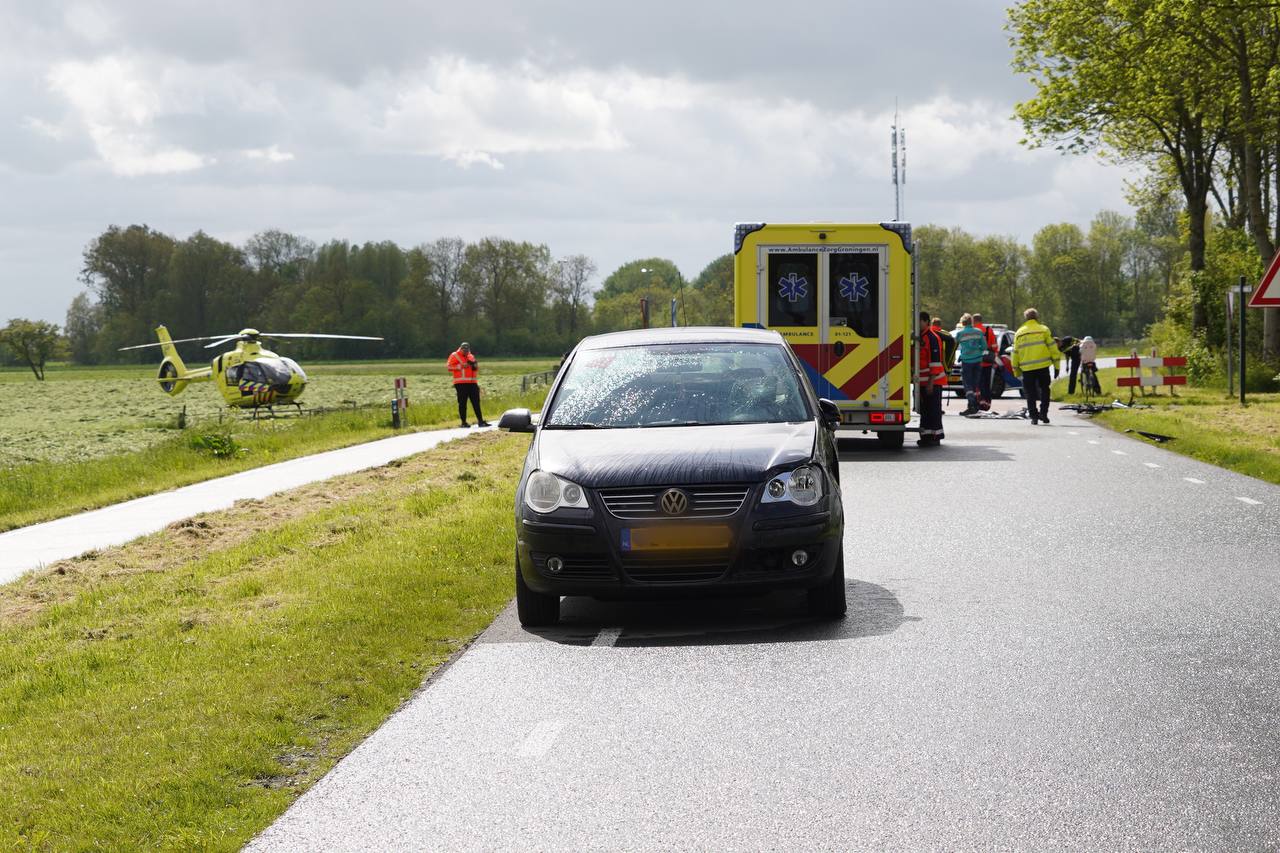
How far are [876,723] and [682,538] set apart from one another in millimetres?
2082

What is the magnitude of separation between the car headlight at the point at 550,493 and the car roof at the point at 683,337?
175cm

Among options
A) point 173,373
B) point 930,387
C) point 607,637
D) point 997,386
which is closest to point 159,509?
point 607,637

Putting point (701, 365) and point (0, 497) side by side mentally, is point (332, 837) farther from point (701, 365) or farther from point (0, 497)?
point (0, 497)

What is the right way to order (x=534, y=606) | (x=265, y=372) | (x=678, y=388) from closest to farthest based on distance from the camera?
1. (x=534, y=606)
2. (x=678, y=388)
3. (x=265, y=372)

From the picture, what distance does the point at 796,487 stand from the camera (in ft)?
26.7

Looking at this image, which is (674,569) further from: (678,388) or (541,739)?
(541,739)

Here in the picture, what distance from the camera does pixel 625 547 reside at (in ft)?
26.2

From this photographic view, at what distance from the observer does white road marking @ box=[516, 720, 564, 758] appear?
5.79 m

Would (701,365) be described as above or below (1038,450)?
above

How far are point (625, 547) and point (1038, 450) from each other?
527 inches

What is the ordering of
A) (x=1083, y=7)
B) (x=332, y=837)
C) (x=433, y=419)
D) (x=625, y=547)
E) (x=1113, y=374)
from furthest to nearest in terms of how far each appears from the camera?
1. (x=1113, y=374)
2. (x=1083, y=7)
3. (x=433, y=419)
4. (x=625, y=547)
5. (x=332, y=837)

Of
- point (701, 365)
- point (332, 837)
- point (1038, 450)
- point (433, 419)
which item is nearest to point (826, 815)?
point (332, 837)

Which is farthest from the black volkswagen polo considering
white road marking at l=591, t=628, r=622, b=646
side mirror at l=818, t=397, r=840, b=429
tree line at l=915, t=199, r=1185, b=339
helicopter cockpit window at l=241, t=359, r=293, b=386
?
tree line at l=915, t=199, r=1185, b=339

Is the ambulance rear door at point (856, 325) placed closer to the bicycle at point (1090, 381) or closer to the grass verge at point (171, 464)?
the grass verge at point (171, 464)
